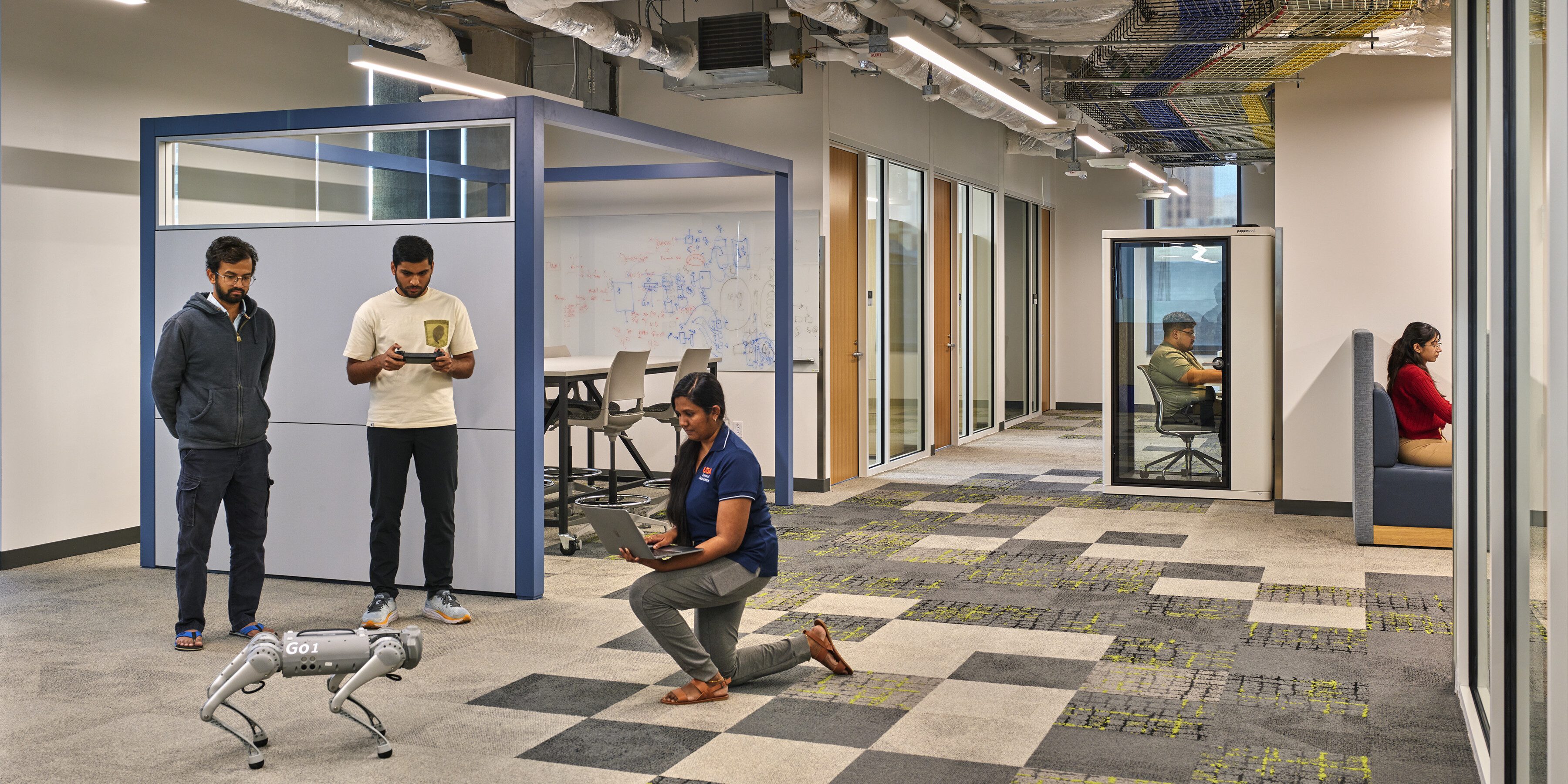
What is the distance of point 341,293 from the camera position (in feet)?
19.3

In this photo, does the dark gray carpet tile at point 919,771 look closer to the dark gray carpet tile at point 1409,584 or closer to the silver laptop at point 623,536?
the silver laptop at point 623,536

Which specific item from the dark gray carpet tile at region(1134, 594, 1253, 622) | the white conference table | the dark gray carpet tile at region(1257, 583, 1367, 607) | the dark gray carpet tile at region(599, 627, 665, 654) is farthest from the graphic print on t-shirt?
the dark gray carpet tile at region(1257, 583, 1367, 607)

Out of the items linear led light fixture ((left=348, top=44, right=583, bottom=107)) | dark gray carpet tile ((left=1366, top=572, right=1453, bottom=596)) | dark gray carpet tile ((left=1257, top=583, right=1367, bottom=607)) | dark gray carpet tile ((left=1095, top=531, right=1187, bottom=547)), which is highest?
linear led light fixture ((left=348, top=44, right=583, bottom=107))

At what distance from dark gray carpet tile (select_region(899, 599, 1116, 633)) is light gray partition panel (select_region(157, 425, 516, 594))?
5.98 ft

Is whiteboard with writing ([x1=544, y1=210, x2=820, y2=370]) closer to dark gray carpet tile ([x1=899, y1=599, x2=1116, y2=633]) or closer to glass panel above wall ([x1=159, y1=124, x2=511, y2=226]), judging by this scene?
glass panel above wall ([x1=159, y1=124, x2=511, y2=226])

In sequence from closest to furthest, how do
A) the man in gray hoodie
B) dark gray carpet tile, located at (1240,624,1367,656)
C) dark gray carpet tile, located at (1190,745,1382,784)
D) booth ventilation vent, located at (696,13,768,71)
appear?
dark gray carpet tile, located at (1190,745,1382,784) < dark gray carpet tile, located at (1240,624,1367,656) < the man in gray hoodie < booth ventilation vent, located at (696,13,768,71)

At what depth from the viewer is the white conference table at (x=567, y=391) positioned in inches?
266

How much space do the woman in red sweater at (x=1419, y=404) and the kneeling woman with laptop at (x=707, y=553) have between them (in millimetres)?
4312

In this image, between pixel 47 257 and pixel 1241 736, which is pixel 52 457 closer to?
pixel 47 257

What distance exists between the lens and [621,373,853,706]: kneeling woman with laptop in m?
3.96

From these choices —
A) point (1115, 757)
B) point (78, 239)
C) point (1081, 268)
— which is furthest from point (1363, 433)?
point (1081, 268)

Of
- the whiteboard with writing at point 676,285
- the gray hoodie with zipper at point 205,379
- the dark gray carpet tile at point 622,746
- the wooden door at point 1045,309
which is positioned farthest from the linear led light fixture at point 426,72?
the wooden door at point 1045,309

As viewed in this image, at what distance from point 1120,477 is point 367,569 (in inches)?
203

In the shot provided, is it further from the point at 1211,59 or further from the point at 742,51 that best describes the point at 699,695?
the point at 1211,59
